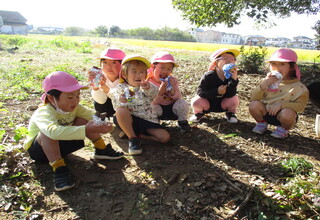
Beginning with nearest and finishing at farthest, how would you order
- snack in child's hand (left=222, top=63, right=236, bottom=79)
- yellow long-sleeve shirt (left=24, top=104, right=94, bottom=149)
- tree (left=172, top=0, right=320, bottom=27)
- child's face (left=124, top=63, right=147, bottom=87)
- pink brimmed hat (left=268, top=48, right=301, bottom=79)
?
yellow long-sleeve shirt (left=24, top=104, right=94, bottom=149) → child's face (left=124, top=63, right=147, bottom=87) → pink brimmed hat (left=268, top=48, right=301, bottom=79) → snack in child's hand (left=222, top=63, right=236, bottom=79) → tree (left=172, top=0, right=320, bottom=27)

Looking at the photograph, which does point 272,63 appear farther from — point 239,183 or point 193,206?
point 193,206

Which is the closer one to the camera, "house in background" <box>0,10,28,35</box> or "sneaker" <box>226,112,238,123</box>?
"sneaker" <box>226,112,238,123</box>

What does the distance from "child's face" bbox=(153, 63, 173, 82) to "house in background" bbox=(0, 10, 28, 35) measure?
242 ft

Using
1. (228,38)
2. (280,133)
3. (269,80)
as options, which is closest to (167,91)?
(269,80)

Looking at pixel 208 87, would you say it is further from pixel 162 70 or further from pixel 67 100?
pixel 67 100

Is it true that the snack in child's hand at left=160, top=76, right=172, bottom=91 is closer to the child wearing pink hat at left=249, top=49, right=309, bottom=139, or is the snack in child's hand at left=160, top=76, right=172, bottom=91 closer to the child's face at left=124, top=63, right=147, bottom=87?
the child's face at left=124, top=63, right=147, bottom=87

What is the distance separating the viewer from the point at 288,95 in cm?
A: 335

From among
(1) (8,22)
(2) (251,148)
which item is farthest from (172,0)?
(1) (8,22)

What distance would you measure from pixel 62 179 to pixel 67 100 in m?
0.79

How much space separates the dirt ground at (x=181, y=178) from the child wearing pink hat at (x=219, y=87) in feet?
1.39

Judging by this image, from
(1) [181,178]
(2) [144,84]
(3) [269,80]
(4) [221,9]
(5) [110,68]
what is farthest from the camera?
(4) [221,9]

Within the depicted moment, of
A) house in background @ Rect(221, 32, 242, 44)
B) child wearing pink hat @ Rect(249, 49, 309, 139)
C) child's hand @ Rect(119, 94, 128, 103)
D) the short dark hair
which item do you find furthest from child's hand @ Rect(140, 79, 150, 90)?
house in background @ Rect(221, 32, 242, 44)

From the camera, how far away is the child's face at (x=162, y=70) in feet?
10.9

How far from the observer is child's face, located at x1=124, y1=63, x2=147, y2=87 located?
293cm
